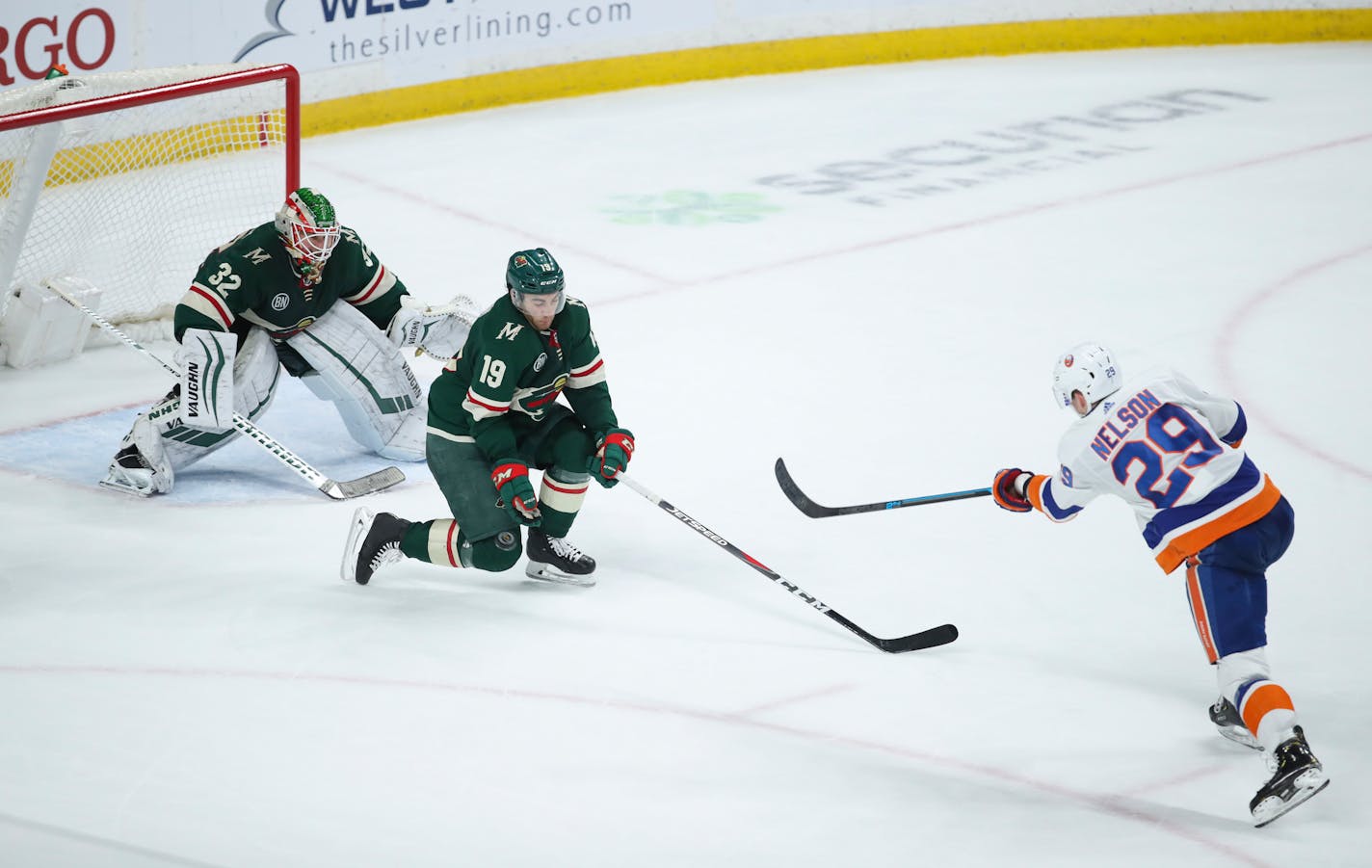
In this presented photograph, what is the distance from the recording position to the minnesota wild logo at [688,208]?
288 inches

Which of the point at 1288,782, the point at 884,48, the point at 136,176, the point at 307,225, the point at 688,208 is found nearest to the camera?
the point at 1288,782

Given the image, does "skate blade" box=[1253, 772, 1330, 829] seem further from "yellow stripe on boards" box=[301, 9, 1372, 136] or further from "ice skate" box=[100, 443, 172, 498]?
"yellow stripe on boards" box=[301, 9, 1372, 136]

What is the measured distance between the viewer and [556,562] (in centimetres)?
417

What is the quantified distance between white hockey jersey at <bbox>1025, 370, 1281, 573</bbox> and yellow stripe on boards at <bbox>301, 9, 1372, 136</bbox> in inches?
235

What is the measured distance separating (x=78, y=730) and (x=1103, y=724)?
210cm

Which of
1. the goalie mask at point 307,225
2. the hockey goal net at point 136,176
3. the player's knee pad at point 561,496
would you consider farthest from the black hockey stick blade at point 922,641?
the hockey goal net at point 136,176

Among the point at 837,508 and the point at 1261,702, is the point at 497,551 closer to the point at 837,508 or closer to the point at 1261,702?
the point at 837,508

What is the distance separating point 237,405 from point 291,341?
241 millimetres

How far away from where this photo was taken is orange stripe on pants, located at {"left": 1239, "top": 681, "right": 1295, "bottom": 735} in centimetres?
317

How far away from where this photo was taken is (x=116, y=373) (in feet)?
18.7

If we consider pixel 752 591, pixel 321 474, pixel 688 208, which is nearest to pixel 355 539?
pixel 321 474

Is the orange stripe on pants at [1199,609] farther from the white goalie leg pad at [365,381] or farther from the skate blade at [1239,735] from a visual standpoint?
the white goalie leg pad at [365,381]

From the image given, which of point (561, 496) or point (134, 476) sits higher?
point (561, 496)

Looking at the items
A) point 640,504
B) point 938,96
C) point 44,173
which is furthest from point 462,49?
point 640,504
